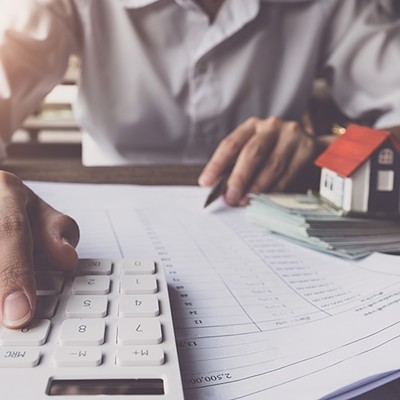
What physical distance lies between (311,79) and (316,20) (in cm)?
9

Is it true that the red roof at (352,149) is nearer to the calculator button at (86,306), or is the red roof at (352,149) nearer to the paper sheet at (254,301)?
the paper sheet at (254,301)

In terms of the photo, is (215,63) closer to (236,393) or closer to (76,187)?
(76,187)

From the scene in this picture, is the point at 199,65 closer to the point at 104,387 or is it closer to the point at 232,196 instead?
the point at 232,196

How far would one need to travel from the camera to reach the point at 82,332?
0.59 ft

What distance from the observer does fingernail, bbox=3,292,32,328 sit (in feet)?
0.58

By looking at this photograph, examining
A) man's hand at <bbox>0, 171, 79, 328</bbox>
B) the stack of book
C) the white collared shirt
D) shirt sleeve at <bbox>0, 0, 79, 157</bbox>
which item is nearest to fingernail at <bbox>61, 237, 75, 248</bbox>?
man's hand at <bbox>0, 171, 79, 328</bbox>

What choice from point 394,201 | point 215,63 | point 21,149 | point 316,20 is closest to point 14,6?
point 215,63

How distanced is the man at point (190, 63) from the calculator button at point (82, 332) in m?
0.49

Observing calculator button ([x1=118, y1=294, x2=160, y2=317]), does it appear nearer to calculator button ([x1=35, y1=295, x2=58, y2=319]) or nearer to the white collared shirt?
calculator button ([x1=35, y1=295, x2=58, y2=319])

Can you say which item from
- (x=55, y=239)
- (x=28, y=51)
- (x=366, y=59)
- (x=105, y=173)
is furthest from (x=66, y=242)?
(x=366, y=59)

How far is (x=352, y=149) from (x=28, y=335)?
0.27 m

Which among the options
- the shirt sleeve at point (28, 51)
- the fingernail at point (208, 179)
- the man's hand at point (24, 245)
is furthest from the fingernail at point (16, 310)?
the shirt sleeve at point (28, 51)

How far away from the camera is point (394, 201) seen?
0.35 metres

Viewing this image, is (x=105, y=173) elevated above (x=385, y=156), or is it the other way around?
(x=385, y=156)
